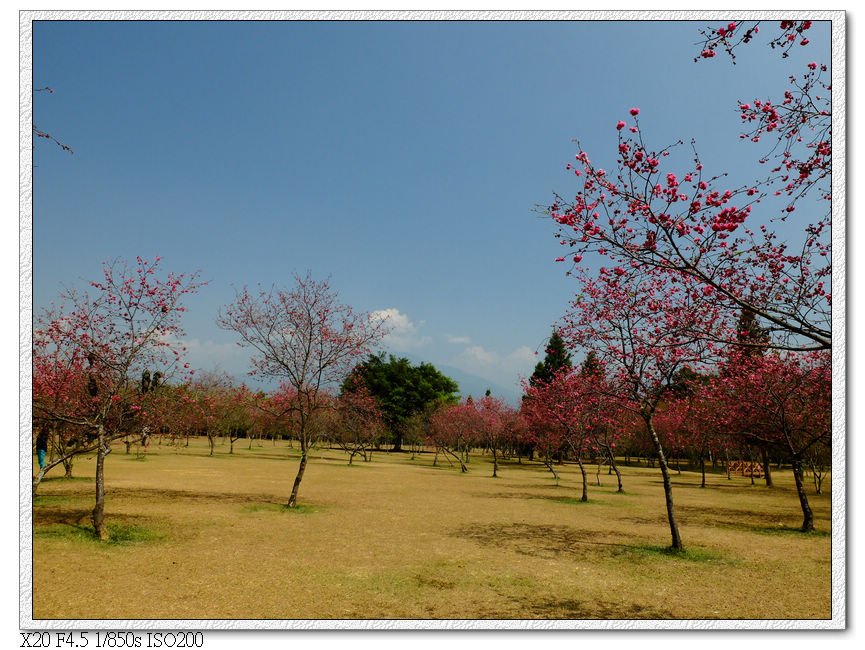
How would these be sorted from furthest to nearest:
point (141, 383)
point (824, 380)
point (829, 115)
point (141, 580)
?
point (141, 383) < point (824, 380) < point (141, 580) < point (829, 115)

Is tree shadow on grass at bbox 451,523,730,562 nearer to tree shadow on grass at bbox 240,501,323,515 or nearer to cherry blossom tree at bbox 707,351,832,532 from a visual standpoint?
cherry blossom tree at bbox 707,351,832,532

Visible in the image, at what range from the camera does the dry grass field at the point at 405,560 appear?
6273 millimetres

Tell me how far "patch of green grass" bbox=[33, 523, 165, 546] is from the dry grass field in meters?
0.06

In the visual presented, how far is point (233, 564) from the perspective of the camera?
314 inches

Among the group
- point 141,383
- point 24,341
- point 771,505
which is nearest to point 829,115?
point 24,341

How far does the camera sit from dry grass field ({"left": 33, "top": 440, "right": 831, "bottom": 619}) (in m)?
6.27

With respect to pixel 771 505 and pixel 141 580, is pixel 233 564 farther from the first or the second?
pixel 771 505

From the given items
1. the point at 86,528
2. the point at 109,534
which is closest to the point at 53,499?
the point at 86,528

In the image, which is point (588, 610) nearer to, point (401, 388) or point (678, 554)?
point (678, 554)

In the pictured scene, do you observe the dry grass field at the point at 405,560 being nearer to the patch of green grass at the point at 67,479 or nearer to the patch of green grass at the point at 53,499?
the patch of green grass at the point at 53,499

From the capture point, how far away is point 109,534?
9344 millimetres

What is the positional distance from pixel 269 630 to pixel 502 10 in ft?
24.8

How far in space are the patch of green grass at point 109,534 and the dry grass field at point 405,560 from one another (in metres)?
0.06

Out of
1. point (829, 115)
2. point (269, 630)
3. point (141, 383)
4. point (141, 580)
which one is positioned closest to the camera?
point (829, 115)
